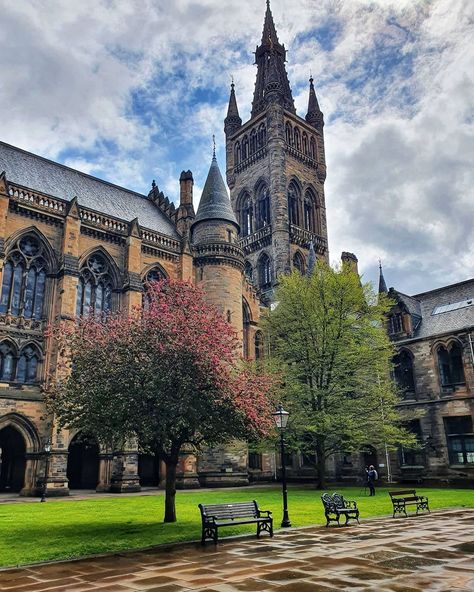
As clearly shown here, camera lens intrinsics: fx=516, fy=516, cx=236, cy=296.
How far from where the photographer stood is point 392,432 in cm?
2886

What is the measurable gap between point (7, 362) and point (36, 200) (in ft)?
32.8

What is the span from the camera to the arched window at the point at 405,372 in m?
37.6

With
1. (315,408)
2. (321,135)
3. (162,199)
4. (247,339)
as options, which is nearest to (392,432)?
(315,408)

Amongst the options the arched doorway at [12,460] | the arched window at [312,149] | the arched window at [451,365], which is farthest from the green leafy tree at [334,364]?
the arched window at [312,149]

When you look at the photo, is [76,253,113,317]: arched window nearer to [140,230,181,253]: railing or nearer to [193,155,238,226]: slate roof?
[140,230,181,253]: railing

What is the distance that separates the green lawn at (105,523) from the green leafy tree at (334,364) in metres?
5.95

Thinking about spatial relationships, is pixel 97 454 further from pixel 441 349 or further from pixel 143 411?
pixel 441 349

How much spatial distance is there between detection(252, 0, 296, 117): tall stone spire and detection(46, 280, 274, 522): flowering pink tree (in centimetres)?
5945

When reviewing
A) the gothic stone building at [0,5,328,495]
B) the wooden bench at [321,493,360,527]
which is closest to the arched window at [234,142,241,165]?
the gothic stone building at [0,5,328,495]

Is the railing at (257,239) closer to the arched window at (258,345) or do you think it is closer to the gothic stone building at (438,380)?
the arched window at (258,345)

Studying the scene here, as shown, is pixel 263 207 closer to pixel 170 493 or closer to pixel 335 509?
pixel 170 493

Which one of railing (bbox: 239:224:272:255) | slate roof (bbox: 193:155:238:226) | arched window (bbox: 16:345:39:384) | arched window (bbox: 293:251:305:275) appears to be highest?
railing (bbox: 239:224:272:255)

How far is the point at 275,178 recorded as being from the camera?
62938 mm

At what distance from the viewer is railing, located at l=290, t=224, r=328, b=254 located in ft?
207
